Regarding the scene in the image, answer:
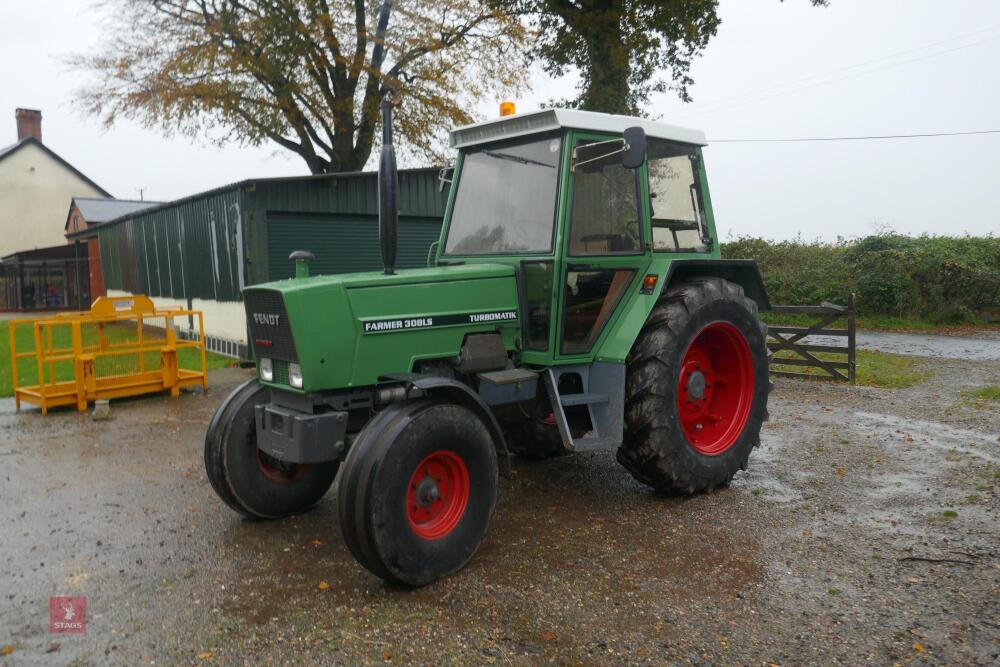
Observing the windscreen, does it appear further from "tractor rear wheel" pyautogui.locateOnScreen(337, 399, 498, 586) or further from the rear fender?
"tractor rear wheel" pyautogui.locateOnScreen(337, 399, 498, 586)

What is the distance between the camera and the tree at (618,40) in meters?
17.0

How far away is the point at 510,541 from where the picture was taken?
14.7ft

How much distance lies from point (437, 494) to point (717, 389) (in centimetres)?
264

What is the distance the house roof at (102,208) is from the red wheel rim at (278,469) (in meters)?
30.1

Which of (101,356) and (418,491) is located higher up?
(101,356)

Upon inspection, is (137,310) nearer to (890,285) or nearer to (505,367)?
(505,367)

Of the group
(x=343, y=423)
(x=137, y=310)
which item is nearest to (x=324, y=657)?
(x=343, y=423)

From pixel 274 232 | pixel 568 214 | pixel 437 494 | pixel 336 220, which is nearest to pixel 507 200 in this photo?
pixel 568 214

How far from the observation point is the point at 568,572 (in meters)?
4.04

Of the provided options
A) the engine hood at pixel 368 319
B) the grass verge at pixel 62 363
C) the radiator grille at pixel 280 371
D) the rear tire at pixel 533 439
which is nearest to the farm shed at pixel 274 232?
the grass verge at pixel 62 363

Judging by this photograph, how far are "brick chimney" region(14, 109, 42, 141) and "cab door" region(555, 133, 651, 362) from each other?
4194cm

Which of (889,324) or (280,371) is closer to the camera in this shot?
(280,371)

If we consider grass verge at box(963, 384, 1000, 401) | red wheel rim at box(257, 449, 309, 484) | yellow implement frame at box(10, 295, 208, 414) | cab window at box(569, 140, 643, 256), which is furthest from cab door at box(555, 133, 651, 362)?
grass verge at box(963, 384, 1000, 401)

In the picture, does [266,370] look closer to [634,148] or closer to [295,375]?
[295,375]
